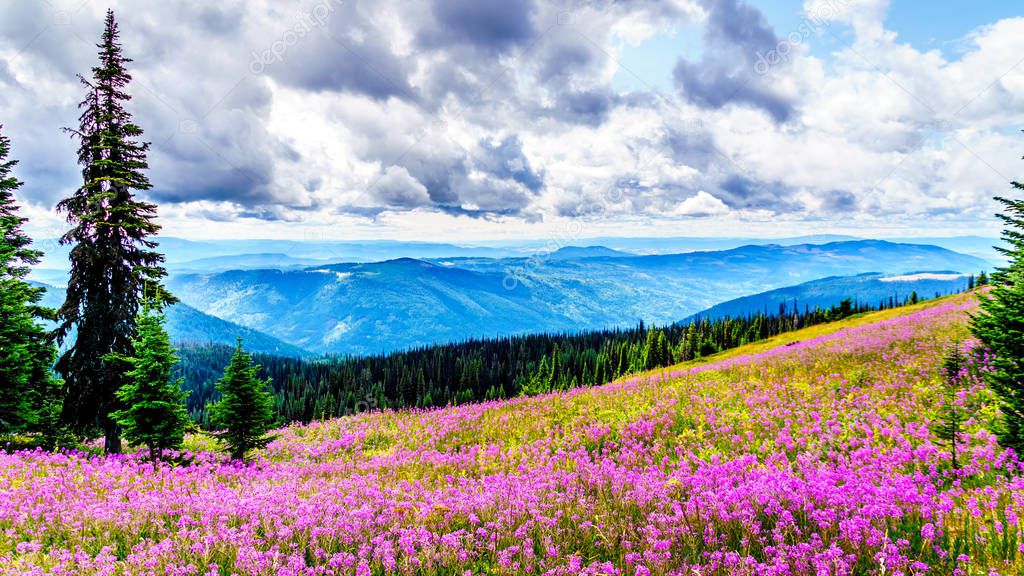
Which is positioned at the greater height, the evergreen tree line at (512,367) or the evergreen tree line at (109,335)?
the evergreen tree line at (109,335)

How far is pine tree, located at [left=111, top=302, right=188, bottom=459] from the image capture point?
1458 centimetres

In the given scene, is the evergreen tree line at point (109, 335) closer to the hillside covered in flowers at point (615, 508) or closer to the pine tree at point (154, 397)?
the pine tree at point (154, 397)

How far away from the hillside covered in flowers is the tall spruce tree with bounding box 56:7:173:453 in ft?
25.4

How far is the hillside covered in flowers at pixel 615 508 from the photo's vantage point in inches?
184

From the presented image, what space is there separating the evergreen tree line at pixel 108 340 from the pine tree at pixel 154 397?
3 cm

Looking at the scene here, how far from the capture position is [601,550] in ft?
17.1

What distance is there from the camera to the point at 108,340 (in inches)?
723

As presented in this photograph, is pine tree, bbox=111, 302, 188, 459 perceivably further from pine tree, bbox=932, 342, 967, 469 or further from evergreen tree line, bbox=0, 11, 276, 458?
pine tree, bbox=932, 342, 967, 469

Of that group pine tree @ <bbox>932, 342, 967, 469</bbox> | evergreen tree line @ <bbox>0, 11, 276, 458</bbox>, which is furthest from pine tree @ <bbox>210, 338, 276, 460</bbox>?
pine tree @ <bbox>932, 342, 967, 469</bbox>

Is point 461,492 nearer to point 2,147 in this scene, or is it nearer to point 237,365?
point 237,365

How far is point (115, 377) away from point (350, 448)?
32.9 feet

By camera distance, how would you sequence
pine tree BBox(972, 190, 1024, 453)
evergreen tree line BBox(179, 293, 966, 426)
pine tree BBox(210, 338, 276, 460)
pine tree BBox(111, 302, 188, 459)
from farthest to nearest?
1. evergreen tree line BBox(179, 293, 966, 426)
2. pine tree BBox(210, 338, 276, 460)
3. pine tree BBox(111, 302, 188, 459)
4. pine tree BBox(972, 190, 1024, 453)

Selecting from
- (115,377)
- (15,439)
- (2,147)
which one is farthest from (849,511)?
(2,147)

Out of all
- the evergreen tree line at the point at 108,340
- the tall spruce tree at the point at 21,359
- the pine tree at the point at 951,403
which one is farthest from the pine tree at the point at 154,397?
the pine tree at the point at 951,403
